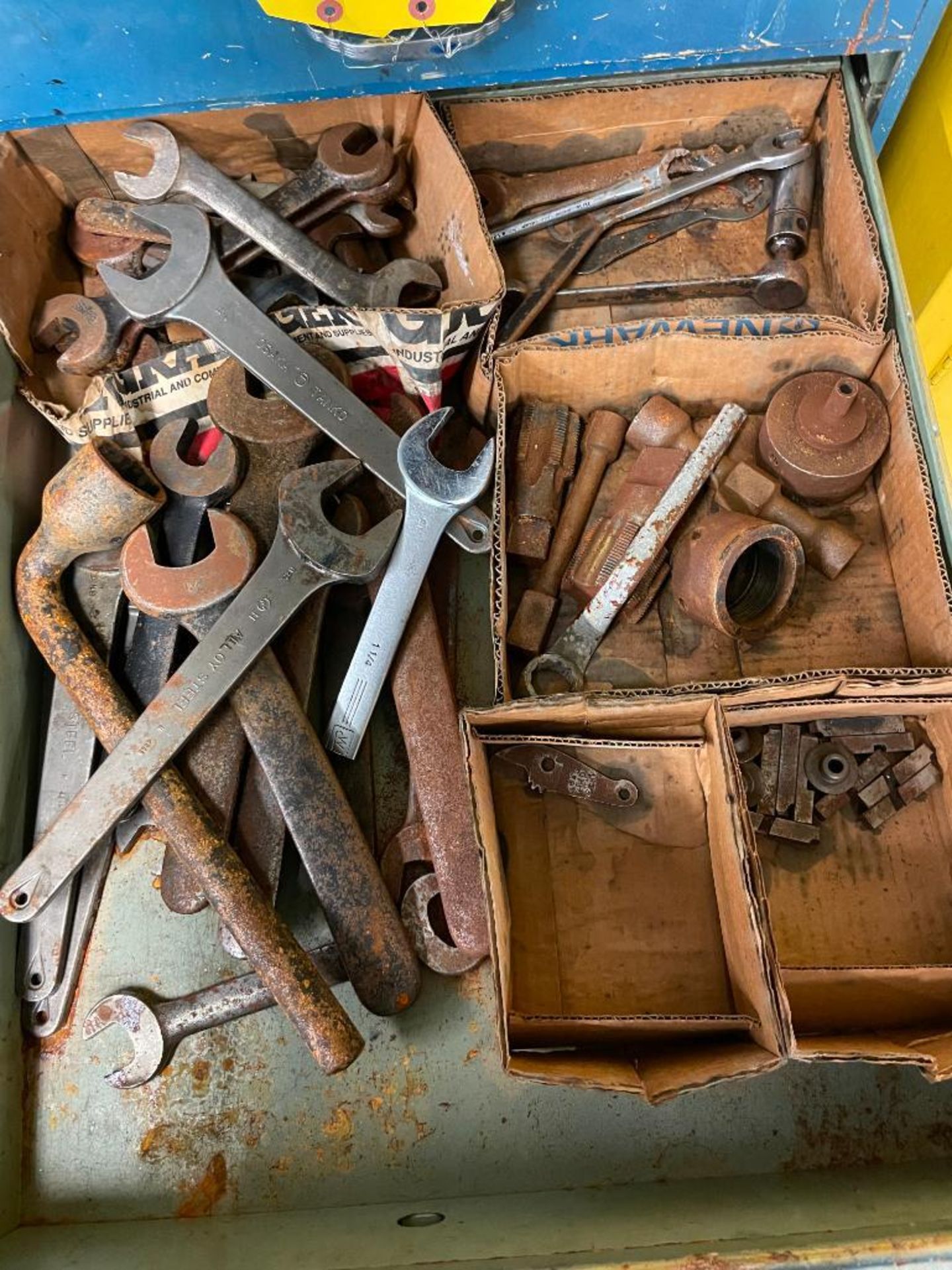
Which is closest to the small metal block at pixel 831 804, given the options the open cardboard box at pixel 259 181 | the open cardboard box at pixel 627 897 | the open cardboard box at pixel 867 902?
the open cardboard box at pixel 867 902

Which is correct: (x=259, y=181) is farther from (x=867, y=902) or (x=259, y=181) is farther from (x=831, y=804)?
(x=867, y=902)

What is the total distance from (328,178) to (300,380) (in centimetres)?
40

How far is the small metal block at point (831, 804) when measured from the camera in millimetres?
1439

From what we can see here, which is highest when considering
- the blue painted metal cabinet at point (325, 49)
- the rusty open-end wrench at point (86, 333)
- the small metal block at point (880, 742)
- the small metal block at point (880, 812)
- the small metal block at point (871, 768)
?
the blue painted metal cabinet at point (325, 49)

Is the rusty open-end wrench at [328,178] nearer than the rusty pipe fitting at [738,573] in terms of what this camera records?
No

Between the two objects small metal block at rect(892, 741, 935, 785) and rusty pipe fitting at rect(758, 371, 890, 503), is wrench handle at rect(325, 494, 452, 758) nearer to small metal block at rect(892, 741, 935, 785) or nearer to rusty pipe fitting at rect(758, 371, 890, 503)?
rusty pipe fitting at rect(758, 371, 890, 503)

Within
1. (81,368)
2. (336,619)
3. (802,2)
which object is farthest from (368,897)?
(802,2)

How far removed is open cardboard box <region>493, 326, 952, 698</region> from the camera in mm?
1449

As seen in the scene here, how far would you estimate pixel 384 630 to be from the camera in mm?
1404

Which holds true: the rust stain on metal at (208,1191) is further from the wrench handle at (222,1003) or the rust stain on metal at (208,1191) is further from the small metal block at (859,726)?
the small metal block at (859,726)

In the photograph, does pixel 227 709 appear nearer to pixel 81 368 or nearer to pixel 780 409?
pixel 81 368

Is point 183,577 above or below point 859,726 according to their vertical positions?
above

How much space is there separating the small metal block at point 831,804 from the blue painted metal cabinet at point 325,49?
1.25 meters

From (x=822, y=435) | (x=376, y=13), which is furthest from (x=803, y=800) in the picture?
(x=376, y=13)
